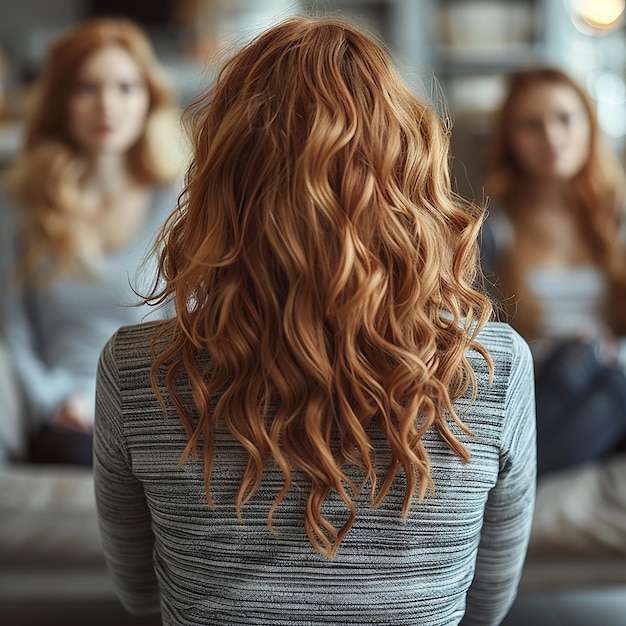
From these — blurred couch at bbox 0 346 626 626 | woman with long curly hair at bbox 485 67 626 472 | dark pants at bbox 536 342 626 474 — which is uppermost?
woman with long curly hair at bbox 485 67 626 472

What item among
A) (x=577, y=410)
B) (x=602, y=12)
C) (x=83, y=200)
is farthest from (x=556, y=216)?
(x=83, y=200)

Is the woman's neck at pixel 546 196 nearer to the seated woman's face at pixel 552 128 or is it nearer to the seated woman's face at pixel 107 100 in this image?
the seated woman's face at pixel 552 128

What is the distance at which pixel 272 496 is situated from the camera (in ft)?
2.34

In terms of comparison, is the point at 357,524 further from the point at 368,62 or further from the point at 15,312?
the point at 15,312

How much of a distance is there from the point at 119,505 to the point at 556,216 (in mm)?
1500

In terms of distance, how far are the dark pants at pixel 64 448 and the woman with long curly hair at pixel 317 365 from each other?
84 centimetres

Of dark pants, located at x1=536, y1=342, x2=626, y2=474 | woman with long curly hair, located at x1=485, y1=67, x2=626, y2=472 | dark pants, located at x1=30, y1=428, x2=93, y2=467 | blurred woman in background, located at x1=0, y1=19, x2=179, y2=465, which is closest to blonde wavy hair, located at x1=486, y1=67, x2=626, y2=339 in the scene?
woman with long curly hair, located at x1=485, y1=67, x2=626, y2=472

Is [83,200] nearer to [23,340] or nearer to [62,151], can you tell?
[62,151]

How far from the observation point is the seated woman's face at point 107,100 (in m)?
1.79

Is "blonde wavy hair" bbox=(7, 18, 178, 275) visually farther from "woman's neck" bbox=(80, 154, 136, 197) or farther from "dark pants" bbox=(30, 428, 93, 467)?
"dark pants" bbox=(30, 428, 93, 467)

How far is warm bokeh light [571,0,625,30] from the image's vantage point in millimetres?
2619

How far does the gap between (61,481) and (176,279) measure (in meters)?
0.85

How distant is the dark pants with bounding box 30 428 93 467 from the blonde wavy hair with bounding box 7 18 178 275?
1.30 ft

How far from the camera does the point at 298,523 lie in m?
0.72
